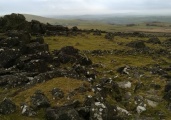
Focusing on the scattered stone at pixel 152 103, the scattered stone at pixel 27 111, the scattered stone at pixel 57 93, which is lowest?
the scattered stone at pixel 152 103

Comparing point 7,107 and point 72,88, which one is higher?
point 72,88

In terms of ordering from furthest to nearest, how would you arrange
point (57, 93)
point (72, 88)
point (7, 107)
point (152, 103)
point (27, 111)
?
point (152, 103) < point (72, 88) < point (57, 93) < point (27, 111) < point (7, 107)

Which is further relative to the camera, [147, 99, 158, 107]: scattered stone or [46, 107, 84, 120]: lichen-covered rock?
[147, 99, 158, 107]: scattered stone

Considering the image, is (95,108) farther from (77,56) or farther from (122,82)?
(77,56)

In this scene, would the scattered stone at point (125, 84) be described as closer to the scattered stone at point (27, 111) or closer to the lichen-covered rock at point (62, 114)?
the lichen-covered rock at point (62, 114)

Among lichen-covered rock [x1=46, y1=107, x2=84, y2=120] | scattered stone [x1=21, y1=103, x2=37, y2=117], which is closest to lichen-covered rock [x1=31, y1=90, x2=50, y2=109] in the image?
scattered stone [x1=21, y1=103, x2=37, y2=117]

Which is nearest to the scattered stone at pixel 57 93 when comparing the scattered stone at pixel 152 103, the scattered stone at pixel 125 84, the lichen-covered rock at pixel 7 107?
Result: the lichen-covered rock at pixel 7 107

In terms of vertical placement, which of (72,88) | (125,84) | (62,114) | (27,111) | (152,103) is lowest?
(152,103)

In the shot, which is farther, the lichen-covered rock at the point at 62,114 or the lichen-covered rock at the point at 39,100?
the lichen-covered rock at the point at 39,100

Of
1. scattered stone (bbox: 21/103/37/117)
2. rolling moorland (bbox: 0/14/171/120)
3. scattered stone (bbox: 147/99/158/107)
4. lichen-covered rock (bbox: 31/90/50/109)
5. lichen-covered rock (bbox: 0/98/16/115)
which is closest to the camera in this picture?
lichen-covered rock (bbox: 0/98/16/115)

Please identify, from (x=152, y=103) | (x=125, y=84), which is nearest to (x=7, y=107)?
(x=152, y=103)

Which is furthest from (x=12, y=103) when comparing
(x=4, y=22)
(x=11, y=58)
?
(x=4, y=22)

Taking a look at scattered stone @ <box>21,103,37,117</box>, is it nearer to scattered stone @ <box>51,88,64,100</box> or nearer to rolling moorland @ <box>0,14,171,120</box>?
rolling moorland @ <box>0,14,171,120</box>

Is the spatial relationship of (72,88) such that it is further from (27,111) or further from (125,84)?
(125,84)
